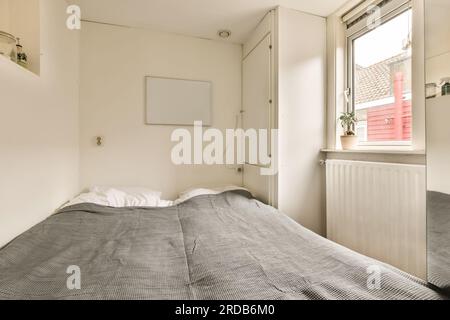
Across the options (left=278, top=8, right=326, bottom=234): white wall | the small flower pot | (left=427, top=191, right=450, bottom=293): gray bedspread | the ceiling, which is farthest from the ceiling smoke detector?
(left=427, top=191, right=450, bottom=293): gray bedspread

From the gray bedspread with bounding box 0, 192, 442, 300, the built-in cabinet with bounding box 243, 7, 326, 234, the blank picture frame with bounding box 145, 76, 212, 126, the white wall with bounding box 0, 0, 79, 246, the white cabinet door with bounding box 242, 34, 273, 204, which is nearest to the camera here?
the gray bedspread with bounding box 0, 192, 442, 300

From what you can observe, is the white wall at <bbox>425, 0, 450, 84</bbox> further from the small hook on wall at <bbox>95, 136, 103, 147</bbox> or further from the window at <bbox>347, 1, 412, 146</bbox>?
the small hook on wall at <bbox>95, 136, 103, 147</bbox>

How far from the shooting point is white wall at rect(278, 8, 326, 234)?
2012 millimetres

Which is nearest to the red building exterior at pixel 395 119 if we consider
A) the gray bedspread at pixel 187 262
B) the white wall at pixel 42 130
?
the gray bedspread at pixel 187 262

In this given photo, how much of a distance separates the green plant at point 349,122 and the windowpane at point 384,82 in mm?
73

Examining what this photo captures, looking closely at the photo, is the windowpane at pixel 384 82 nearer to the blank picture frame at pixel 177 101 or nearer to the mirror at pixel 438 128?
the mirror at pixel 438 128

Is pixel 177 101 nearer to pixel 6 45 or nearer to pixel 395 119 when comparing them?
pixel 6 45

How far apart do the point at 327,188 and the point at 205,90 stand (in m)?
1.58

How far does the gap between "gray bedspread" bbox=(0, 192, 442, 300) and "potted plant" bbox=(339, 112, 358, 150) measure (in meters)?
0.87

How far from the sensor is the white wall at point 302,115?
6.60ft

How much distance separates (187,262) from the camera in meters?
1.02

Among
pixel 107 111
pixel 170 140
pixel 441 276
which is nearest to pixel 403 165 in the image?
pixel 441 276
